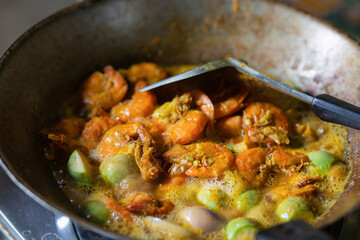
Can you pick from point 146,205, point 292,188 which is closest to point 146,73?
point 146,205

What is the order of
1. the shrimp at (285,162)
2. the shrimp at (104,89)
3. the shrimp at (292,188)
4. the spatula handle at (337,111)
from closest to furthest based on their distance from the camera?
the spatula handle at (337,111) → the shrimp at (292,188) → the shrimp at (285,162) → the shrimp at (104,89)

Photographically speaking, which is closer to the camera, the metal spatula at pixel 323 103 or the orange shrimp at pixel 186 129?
the metal spatula at pixel 323 103

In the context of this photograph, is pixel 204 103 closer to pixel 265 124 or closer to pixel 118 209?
pixel 265 124

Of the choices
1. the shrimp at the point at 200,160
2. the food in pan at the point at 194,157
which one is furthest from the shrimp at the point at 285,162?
the shrimp at the point at 200,160

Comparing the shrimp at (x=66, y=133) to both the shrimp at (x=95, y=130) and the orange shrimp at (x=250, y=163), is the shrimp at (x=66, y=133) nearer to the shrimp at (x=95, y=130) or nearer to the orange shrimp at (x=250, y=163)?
the shrimp at (x=95, y=130)

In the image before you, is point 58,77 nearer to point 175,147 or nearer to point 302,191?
point 175,147

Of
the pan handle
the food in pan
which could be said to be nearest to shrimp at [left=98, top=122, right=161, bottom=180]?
the food in pan

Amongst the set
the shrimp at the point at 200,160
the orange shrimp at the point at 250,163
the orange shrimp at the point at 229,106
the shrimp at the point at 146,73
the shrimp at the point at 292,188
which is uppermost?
the shrimp at the point at 146,73

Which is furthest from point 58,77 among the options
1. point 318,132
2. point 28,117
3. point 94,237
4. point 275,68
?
point 318,132
